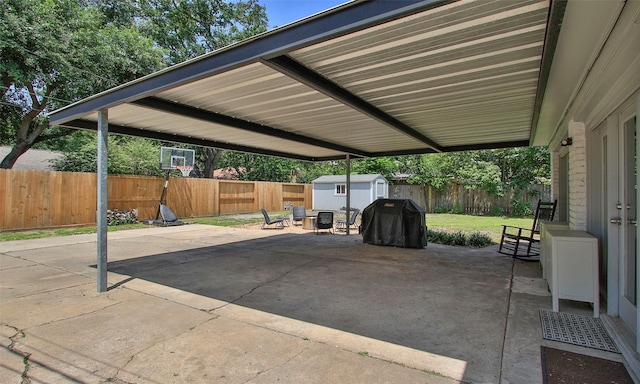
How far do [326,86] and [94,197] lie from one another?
11.5 m

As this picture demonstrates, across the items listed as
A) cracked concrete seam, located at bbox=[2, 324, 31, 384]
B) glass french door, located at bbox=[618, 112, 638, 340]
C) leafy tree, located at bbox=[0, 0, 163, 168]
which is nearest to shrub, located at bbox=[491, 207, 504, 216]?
glass french door, located at bbox=[618, 112, 638, 340]

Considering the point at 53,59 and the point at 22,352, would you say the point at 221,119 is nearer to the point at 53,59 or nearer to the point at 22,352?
the point at 22,352

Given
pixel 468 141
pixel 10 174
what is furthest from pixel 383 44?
pixel 10 174

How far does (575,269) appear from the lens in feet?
11.1

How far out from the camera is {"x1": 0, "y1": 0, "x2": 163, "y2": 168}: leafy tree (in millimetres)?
10633

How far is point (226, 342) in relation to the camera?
289cm

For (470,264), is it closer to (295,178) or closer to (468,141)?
(468,141)

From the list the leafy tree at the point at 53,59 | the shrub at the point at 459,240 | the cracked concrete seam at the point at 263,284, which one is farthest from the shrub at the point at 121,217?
the shrub at the point at 459,240

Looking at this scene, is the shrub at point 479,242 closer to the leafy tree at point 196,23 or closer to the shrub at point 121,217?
the shrub at point 121,217

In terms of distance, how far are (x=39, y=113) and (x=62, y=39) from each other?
→ 14.2ft

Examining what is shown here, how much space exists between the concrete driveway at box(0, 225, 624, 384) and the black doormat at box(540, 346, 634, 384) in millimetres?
99

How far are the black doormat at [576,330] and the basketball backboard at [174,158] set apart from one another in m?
13.0

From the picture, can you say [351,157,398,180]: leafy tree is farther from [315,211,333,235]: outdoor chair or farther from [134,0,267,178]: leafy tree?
[315,211,333,235]: outdoor chair

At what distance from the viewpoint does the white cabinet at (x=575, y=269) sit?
3303 millimetres
